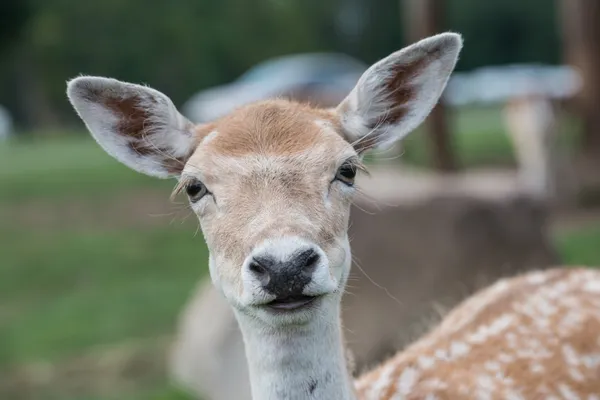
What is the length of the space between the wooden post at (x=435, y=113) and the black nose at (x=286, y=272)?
34.7 feet

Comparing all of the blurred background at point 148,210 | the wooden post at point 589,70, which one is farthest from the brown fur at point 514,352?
the wooden post at point 589,70

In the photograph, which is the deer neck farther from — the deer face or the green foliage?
the green foliage

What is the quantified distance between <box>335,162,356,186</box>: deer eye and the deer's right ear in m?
0.65

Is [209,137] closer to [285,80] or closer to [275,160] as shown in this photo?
[275,160]

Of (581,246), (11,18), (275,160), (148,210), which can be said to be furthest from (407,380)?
(11,18)

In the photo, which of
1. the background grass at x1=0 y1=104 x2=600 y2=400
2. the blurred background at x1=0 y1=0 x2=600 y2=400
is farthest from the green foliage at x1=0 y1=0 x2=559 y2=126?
the background grass at x1=0 y1=104 x2=600 y2=400

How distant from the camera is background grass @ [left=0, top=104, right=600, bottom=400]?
9.03m

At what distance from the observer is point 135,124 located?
400cm

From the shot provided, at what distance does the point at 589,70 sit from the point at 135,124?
12.4m

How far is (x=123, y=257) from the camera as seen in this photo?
43.9ft

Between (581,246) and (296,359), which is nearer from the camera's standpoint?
A: (296,359)

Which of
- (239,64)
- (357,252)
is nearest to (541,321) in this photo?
(357,252)

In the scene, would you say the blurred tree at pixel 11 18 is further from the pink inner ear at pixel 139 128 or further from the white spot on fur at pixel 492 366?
the white spot on fur at pixel 492 366

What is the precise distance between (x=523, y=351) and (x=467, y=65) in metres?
52.0
